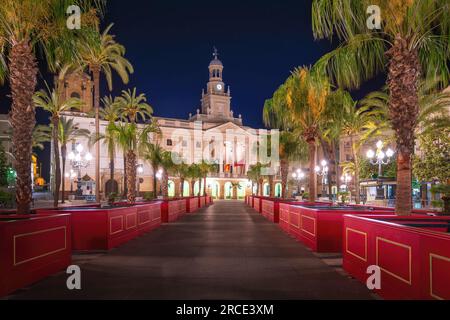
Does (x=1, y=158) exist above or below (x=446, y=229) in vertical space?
above

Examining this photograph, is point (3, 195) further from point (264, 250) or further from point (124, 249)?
point (264, 250)

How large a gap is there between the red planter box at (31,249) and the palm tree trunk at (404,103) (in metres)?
8.32

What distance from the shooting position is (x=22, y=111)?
12.9m

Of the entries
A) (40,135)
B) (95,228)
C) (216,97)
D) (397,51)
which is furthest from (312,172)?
(216,97)

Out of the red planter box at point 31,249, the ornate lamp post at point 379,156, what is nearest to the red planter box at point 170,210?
the ornate lamp post at point 379,156

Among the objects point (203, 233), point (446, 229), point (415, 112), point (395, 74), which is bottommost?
point (203, 233)

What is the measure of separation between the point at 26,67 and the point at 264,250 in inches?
344

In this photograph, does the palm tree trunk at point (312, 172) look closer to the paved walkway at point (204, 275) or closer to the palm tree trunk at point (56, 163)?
the paved walkway at point (204, 275)

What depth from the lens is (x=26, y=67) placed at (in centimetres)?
1288

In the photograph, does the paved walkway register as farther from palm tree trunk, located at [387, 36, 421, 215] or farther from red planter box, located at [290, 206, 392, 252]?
palm tree trunk, located at [387, 36, 421, 215]

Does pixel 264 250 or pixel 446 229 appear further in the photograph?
pixel 264 250

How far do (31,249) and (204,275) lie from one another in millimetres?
3482

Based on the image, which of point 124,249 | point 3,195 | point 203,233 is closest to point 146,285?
point 124,249

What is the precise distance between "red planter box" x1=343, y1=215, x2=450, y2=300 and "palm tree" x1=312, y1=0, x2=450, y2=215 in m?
2.71
